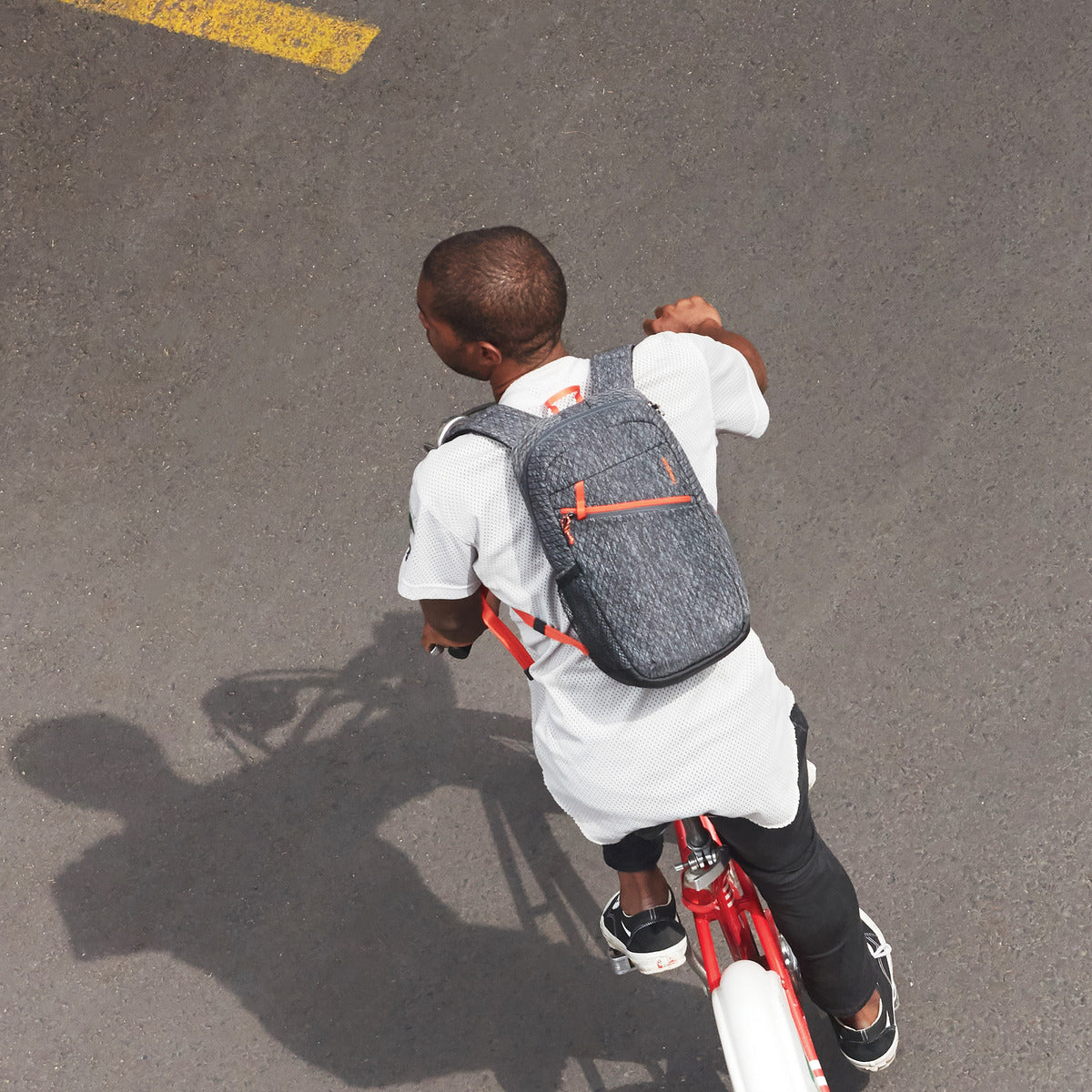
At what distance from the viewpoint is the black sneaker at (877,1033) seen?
288cm

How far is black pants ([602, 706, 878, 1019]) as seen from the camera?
2.28m

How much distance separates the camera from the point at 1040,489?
3.60m

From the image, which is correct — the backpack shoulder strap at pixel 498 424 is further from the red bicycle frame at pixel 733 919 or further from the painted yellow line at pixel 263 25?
the painted yellow line at pixel 263 25

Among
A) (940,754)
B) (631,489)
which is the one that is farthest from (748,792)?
(940,754)

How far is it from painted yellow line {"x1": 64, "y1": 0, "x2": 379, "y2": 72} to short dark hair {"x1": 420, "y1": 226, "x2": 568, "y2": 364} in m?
2.61

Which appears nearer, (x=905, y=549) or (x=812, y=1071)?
(x=812, y=1071)

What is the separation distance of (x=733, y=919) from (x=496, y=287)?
5.85ft

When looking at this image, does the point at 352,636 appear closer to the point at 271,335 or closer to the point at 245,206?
the point at 271,335

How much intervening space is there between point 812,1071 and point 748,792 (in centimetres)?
82

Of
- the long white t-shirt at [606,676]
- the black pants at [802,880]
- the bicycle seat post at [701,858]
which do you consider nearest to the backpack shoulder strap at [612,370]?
the long white t-shirt at [606,676]

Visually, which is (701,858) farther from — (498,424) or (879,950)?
(498,424)

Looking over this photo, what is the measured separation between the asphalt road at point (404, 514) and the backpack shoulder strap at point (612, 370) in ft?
6.02

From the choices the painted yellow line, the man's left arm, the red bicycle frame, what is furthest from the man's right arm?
the painted yellow line

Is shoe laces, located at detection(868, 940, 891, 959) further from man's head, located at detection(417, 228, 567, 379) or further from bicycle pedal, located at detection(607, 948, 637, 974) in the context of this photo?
man's head, located at detection(417, 228, 567, 379)
